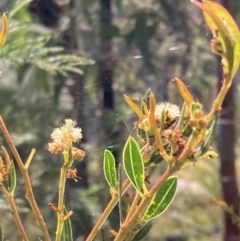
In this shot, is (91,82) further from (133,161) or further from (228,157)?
(133,161)

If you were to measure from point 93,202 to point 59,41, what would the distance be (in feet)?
2.03

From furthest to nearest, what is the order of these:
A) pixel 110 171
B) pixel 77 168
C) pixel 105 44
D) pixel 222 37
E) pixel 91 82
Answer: pixel 105 44
pixel 91 82
pixel 77 168
pixel 110 171
pixel 222 37

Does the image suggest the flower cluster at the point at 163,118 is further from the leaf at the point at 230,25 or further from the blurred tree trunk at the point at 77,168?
the blurred tree trunk at the point at 77,168

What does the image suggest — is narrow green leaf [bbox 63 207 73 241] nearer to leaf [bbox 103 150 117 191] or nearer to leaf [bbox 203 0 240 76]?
leaf [bbox 103 150 117 191]

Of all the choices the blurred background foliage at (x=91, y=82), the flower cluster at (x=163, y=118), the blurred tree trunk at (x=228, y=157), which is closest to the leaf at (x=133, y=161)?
the flower cluster at (x=163, y=118)

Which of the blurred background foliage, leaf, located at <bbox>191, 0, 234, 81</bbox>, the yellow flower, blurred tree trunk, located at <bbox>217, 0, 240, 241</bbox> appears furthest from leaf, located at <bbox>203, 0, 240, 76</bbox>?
blurred tree trunk, located at <bbox>217, 0, 240, 241</bbox>

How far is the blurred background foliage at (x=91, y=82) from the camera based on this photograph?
0.76 metres

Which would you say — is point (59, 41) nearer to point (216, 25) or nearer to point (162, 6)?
point (162, 6)

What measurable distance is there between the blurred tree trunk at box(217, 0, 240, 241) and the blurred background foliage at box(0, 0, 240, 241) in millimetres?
72

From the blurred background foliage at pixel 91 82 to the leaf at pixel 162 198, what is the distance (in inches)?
5.7

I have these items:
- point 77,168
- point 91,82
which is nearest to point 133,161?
point 77,168

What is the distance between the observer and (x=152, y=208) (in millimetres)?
314

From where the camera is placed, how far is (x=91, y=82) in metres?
1.03

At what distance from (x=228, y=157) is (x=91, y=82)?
1.04 feet
